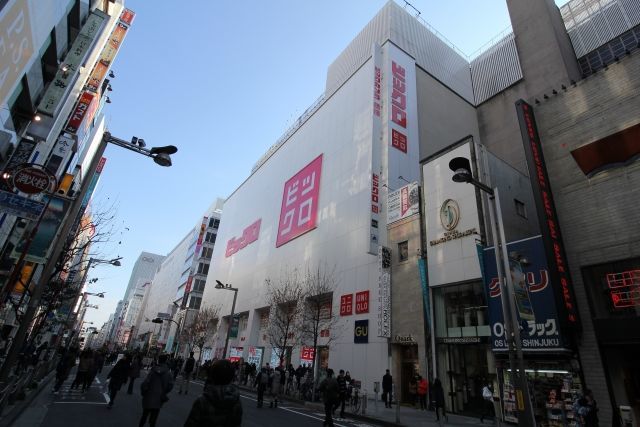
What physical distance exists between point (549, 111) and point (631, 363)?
12476mm

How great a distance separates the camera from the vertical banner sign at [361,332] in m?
25.4

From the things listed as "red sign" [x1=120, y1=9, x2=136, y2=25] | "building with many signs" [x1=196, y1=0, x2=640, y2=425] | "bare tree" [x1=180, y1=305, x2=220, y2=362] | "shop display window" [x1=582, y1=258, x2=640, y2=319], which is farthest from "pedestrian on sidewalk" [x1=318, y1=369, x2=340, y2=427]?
"bare tree" [x1=180, y1=305, x2=220, y2=362]

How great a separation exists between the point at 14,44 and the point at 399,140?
27093mm

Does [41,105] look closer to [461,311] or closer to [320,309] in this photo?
[461,311]

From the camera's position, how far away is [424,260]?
22.5m

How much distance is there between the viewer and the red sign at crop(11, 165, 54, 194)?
327 inches

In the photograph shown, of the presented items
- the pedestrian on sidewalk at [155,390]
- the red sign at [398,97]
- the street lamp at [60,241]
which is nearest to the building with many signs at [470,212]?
the red sign at [398,97]

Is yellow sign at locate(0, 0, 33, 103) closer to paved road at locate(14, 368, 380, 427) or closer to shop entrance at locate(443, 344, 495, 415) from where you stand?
paved road at locate(14, 368, 380, 427)

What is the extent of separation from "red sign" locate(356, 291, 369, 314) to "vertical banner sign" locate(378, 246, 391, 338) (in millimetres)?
2385

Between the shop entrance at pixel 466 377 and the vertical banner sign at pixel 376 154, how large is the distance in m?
9.60

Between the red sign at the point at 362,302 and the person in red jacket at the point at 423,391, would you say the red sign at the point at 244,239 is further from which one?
the person in red jacket at the point at 423,391

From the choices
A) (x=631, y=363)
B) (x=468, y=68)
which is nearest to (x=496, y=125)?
(x=468, y=68)

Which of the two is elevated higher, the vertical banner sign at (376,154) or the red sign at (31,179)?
the vertical banner sign at (376,154)

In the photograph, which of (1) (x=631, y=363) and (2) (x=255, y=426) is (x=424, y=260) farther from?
(2) (x=255, y=426)
